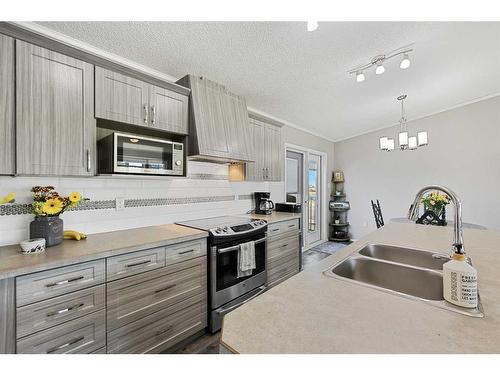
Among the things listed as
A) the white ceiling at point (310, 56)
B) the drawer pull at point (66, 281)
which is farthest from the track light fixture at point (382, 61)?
the drawer pull at point (66, 281)

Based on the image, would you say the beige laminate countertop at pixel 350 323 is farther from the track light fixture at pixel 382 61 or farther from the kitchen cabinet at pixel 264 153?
the track light fixture at pixel 382 61

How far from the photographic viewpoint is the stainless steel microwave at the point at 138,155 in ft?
5.63

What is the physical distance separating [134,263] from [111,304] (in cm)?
26

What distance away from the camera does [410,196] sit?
4.91m

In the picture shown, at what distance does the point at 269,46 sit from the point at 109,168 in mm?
1745

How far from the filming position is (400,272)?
3.86 ft

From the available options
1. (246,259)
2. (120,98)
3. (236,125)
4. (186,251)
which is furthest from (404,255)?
(120,98)

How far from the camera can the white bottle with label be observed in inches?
29.3

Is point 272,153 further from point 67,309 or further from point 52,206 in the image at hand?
point 67,309

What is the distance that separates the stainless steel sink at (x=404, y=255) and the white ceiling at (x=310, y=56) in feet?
6.12

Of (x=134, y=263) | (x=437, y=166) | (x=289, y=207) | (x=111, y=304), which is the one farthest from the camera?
(x=437, y=166)

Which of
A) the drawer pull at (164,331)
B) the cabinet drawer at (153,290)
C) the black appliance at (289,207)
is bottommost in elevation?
the drawer pull at (164,331)

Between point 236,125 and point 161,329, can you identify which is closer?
point 161,329
